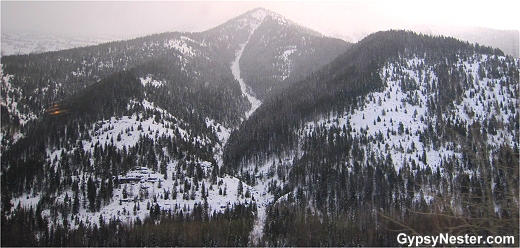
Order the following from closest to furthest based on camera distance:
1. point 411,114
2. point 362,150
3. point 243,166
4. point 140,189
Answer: point 140,189
point 362,150
point 411,114
point 243,166

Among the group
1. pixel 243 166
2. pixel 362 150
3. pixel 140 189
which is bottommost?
pixel 140 189

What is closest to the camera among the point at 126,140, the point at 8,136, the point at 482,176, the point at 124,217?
the point at 482,176

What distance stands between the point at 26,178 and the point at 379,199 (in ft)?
402

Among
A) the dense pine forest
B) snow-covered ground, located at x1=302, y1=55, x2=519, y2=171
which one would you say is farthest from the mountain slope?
the dense pine forest

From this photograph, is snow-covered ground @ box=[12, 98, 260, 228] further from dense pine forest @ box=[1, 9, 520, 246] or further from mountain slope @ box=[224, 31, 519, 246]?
mountain slope @ box=[224, 31, 519, 246]

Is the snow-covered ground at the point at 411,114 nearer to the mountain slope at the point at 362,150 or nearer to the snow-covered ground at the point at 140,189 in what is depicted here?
the mountain slope at the point at 362,150

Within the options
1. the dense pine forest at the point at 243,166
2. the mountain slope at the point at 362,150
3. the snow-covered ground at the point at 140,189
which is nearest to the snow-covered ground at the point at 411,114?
the mountain slope at the point at 362,150

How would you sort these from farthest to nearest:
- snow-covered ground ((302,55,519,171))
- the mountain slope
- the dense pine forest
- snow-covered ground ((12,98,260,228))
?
snow-covered ground ((302,55,519,171)) → snow-covered ground ((12,98,260,228)) → the mountain slope → the dense pine forest

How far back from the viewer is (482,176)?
25.1 ft

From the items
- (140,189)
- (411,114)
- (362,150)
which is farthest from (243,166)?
(411,114)

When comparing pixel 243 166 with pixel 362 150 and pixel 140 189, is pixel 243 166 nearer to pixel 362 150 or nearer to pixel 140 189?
pixel 362 150

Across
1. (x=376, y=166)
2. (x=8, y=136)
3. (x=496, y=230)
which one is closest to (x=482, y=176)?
(x=496, y=230)

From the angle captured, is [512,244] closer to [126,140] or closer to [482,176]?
[482,176]

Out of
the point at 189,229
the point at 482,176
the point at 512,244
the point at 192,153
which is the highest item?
the point at 192,153
